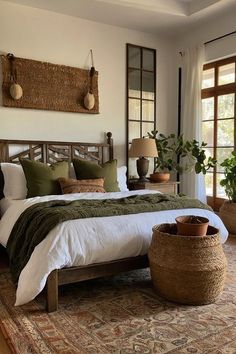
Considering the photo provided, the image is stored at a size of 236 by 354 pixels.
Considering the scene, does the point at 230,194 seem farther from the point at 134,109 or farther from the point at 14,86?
the point at 14,86

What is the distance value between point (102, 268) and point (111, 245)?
19 cm

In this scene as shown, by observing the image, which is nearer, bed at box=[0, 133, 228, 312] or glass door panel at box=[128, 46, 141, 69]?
bed at box=[0, 133, 228, 312]

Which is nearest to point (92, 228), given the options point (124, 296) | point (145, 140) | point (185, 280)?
point (124, 296)

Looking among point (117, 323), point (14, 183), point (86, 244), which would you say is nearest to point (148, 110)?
point (14, 183)

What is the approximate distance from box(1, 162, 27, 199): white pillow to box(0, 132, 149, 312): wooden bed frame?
0.24m

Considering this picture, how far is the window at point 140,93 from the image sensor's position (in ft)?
16.1

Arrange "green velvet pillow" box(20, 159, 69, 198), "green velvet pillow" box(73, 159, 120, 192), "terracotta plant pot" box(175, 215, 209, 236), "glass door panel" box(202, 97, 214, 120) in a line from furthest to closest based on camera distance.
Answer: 1. "glass door panel" box(202, 97, 214, 120)
2. "green velvet pillow" box(73, 159, 120, 192)
3. "green velvet pillow" box(20, 159, 69, 198)
4. "terracotta plant pot" box(175, 215, 209, 236)

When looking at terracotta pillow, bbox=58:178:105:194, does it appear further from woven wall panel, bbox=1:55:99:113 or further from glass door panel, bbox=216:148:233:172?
glass door panel, bbox=216:148:233:172

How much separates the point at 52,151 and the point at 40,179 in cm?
87

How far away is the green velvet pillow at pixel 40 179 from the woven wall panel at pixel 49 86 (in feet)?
3.31

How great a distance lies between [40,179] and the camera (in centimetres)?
348

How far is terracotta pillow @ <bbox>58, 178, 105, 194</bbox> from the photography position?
3.47m

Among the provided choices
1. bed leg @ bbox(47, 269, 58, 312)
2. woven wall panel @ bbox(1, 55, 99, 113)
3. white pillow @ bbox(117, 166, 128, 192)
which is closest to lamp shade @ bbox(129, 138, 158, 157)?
white pillow @ bbox(117, 166, 128, 192)

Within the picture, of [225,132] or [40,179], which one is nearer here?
[40,179]
